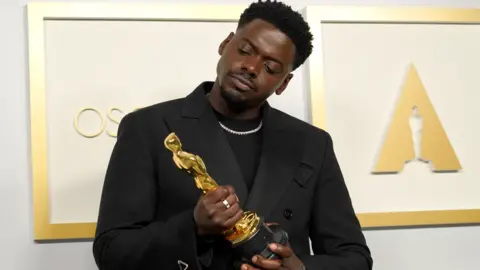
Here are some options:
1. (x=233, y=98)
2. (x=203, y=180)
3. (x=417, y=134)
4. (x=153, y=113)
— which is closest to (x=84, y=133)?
(x=153, y=113)

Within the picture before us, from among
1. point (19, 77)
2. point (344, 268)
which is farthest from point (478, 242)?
point (19, 77)

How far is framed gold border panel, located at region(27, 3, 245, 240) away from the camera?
147 centimetres

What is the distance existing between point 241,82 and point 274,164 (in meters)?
0.15

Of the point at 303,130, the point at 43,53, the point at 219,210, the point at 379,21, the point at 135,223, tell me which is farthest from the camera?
the point at 379,21

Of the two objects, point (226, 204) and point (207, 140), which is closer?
point (226, 204)

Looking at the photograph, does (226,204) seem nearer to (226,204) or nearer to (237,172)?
(226,204)

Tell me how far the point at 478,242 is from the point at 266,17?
83 cm

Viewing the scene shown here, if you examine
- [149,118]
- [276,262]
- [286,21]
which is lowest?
[276,262]

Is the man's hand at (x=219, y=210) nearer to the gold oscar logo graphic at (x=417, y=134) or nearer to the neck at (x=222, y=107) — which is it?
the neck at (x=222, y=107)

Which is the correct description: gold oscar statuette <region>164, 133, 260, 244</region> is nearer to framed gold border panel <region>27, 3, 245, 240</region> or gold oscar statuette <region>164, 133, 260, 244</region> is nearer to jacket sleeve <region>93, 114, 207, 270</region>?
jacket sleeve <region>93, 114, 207, 270</region>

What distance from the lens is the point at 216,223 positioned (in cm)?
93

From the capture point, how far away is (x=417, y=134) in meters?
1.66

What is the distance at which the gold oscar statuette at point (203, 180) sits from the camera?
0.95 meters

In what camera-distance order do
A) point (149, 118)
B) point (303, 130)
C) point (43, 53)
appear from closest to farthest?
1. point (149, 118)
2. point (303, 130)
3. point (43, 53)
